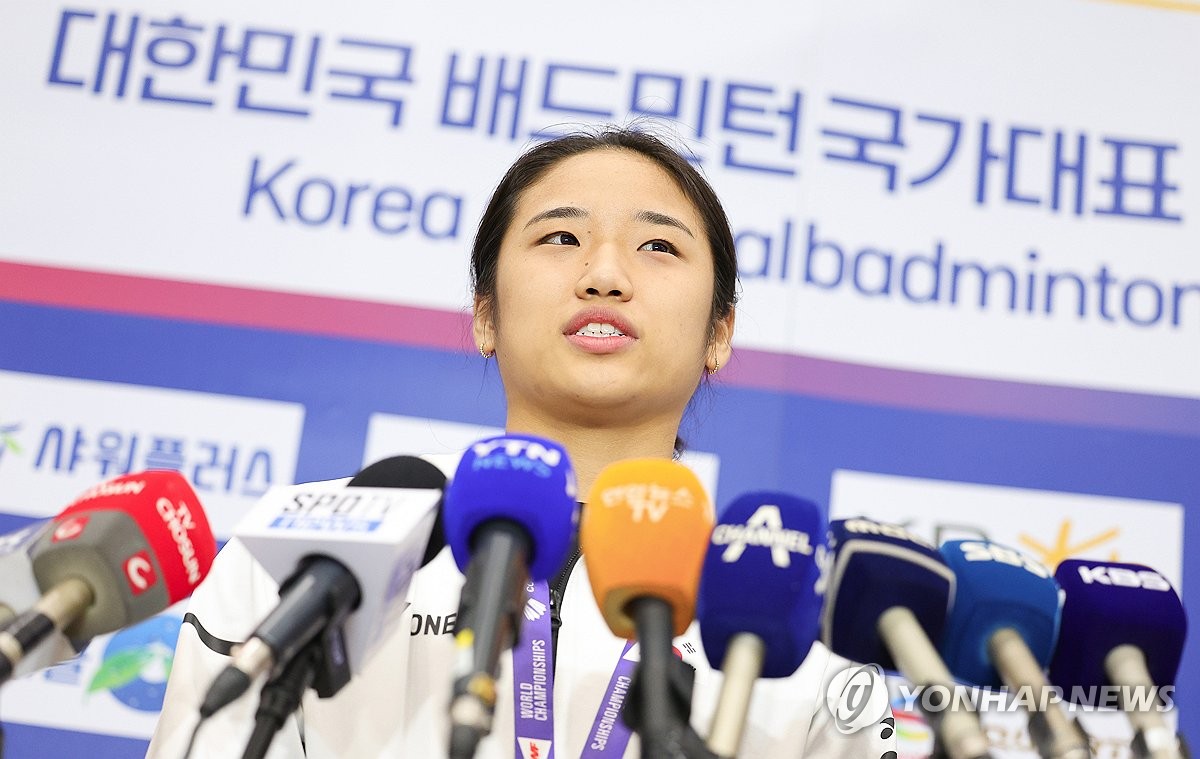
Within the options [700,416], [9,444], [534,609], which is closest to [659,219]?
[534,609]

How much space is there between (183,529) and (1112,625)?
75 cm

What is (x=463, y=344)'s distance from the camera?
277cm

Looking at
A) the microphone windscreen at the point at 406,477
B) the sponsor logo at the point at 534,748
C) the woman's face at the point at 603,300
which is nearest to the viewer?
the microphone windscreen at the point at 406,477

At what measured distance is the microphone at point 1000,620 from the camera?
928mm

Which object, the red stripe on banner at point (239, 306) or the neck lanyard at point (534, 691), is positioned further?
the red stripe on banner at point (239, 306)

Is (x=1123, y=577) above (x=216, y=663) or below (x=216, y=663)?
above

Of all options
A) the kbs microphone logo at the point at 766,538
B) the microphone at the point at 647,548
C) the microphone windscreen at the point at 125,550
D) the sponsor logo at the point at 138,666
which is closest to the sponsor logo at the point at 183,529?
the microphone windscreen at the point at 125,550

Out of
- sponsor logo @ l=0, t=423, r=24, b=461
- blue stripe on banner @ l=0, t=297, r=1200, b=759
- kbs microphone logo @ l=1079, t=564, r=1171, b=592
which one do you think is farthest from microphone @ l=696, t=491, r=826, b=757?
sponsor logo @ l=0, t=423, r=24, b=461

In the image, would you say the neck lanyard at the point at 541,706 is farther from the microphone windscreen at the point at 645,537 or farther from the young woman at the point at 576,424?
the microphone windscreen at the point at 645,537

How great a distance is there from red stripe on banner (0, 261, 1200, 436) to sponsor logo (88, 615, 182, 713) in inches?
27.4

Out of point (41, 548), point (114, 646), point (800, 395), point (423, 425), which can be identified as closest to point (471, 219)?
point (423, 425)

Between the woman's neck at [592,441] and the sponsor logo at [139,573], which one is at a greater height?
the woman's neck at [592,441]

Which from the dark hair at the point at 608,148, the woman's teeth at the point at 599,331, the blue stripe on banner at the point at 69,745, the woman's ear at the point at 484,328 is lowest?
the blue stripe on banner at the point at 69,745

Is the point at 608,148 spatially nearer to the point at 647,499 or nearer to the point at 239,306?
the point at 239,306
